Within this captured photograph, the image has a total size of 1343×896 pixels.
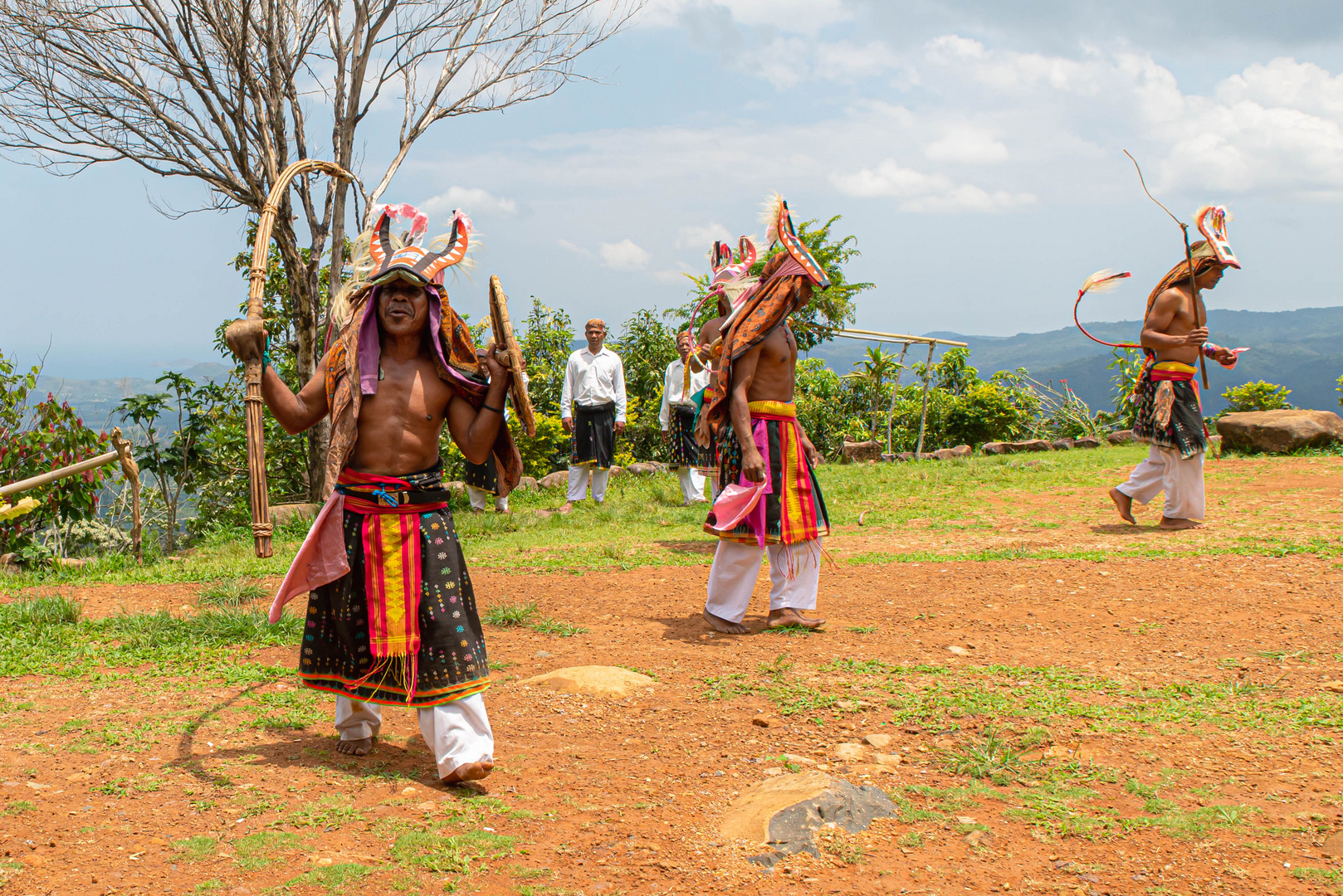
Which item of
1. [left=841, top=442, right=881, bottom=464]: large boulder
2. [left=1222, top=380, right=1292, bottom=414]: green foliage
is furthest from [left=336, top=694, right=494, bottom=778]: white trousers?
A: [left=1222, top=380, right=1292, bottom=414]: green foliage

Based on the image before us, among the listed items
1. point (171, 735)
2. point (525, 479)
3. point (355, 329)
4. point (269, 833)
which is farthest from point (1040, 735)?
point (525, 479)

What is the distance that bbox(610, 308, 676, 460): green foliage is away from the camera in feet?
46.5

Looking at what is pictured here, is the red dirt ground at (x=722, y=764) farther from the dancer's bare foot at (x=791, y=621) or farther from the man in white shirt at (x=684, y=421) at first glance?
the man in white shirt at (x=684, y=421)

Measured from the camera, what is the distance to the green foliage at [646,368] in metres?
14.2

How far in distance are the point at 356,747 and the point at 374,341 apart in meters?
1.54

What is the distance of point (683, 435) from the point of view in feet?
33.3

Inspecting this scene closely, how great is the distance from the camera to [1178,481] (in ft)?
25.9

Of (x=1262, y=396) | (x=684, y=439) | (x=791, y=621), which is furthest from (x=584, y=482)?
(x=1262, y=396)

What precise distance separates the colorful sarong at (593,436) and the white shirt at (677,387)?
619 millimetres

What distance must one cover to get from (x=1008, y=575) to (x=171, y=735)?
16.0 feet

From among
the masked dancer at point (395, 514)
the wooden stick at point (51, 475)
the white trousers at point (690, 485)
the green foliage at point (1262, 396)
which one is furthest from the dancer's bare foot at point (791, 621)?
the green foliage at point (1262, 396)

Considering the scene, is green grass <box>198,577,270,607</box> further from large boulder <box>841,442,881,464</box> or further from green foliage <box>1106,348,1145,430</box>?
green foliage <box>1106,348,1145,430</box>

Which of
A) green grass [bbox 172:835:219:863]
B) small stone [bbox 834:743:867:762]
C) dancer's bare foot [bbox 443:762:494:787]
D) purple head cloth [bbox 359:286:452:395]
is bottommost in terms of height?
small stone [bbox 834:743:867:762]

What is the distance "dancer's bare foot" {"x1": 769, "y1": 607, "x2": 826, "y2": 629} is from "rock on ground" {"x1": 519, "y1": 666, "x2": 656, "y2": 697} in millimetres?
1111
